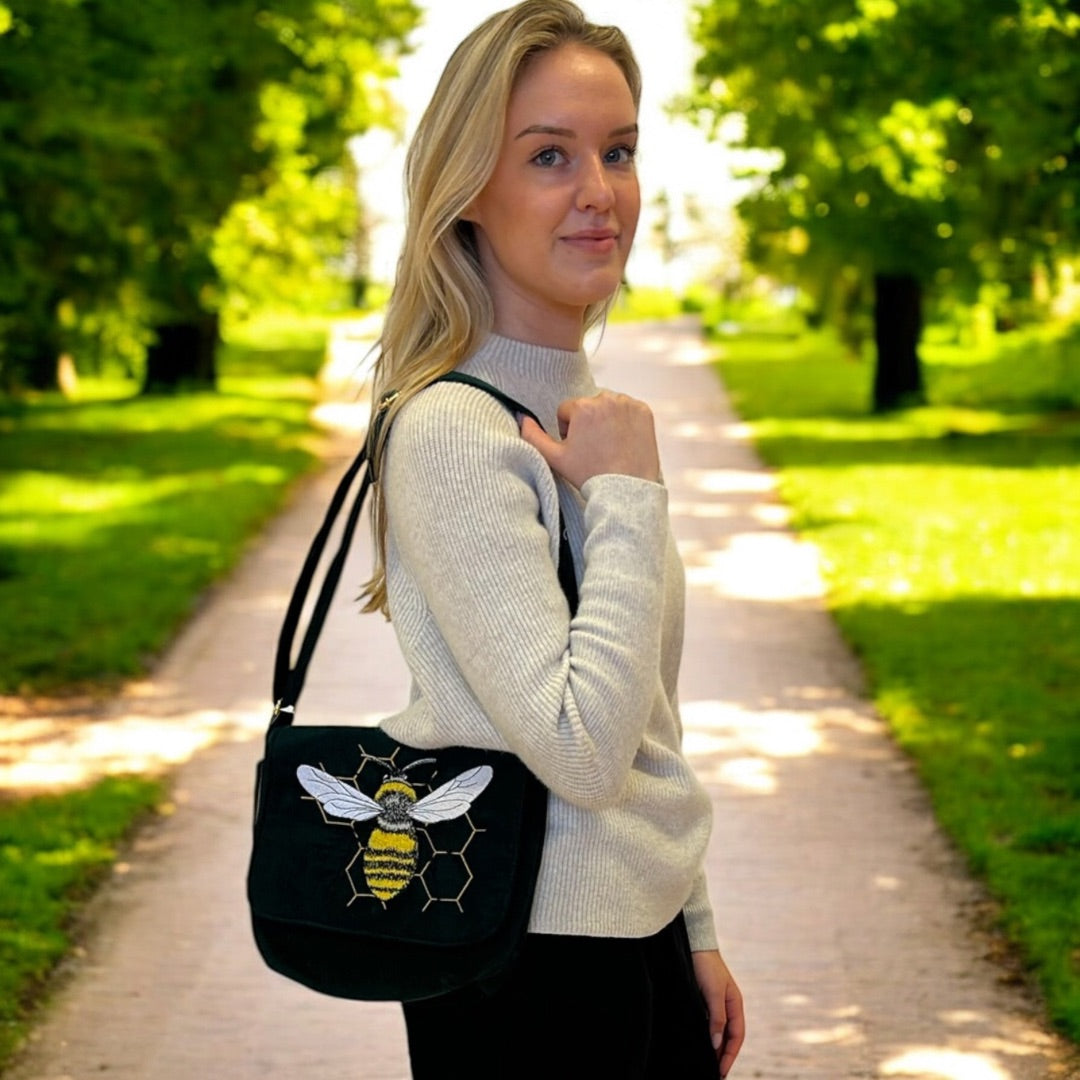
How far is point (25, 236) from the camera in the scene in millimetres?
12125

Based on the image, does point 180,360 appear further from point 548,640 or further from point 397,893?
point 548,640

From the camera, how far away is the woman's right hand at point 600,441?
2.31 metres

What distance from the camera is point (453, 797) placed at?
228 centimetres

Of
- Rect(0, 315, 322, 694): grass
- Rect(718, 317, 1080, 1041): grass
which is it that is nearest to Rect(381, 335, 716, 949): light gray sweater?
Rect(718, 317, 1080, 1041): grass

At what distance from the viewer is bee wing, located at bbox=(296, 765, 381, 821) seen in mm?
2324

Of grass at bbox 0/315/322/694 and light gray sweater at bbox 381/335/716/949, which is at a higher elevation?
light gray sweater at bbox 381/335/716/949

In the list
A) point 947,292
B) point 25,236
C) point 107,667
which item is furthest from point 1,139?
point 947,292

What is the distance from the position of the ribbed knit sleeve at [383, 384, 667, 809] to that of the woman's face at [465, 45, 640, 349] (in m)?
0.23

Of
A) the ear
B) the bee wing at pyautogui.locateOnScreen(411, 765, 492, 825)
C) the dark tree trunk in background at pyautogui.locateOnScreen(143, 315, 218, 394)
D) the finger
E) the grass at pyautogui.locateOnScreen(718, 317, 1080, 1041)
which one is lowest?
the dark tree trunk in background at pyautogui.locateOnScreen(143, 315, 218, 394)

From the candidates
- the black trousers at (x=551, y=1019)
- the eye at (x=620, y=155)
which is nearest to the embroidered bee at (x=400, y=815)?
the black trousers at (x=551, y=1019)

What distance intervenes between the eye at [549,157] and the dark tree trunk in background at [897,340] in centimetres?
2139

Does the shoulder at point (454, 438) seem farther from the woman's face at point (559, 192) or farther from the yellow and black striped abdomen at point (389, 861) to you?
the yellow and black striped abdomen at point (389, 861)

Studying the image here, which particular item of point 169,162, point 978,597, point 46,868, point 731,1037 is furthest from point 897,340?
point 731,1037

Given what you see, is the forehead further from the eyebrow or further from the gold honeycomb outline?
the gold honeycomb outline
